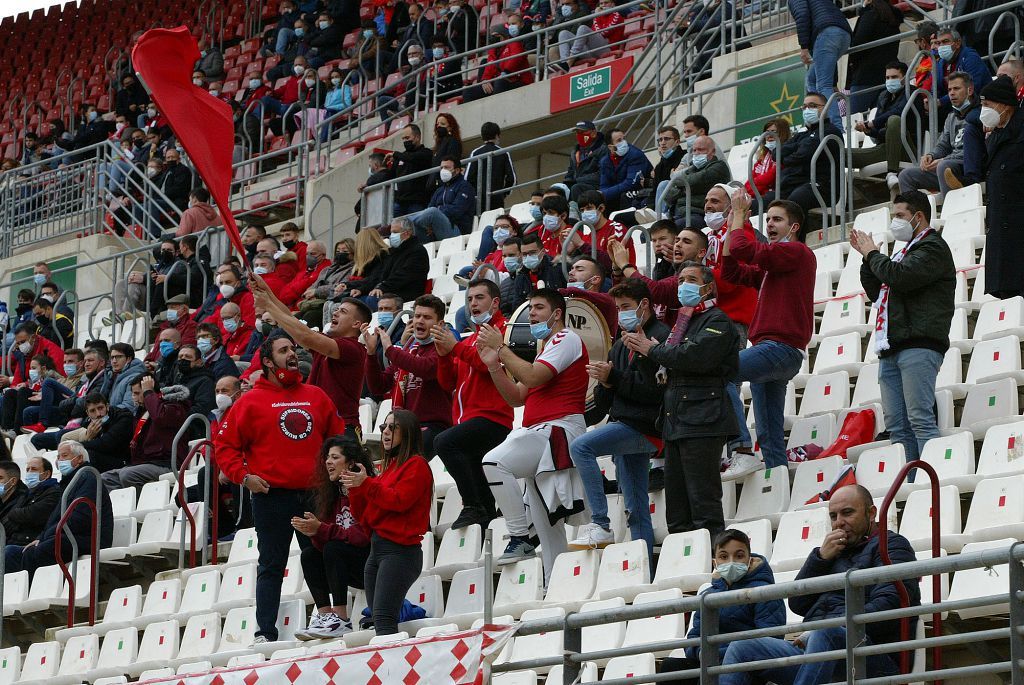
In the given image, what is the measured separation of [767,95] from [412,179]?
126 inches

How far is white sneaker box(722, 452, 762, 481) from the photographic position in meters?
9.59

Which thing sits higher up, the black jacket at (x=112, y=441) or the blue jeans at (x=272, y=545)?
the black jacket at (x=112, y=441)

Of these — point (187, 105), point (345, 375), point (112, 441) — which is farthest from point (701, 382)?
point (112, 441)

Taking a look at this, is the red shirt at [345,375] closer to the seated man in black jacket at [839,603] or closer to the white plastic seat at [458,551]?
the white plastic seat at [458,551]

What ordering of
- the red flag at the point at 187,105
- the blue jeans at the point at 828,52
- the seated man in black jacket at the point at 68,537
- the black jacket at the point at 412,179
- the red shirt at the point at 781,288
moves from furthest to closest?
the black jacket at the point at 412,179, the blue jeans at the point at 828,52, the seated man in black jacket at the point at 68,537, the red flag at the point at 187,105, the red shirt at the point at 781,288

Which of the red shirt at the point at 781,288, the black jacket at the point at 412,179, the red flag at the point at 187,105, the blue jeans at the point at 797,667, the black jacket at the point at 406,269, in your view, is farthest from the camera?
the black jacket at the point at 412,179

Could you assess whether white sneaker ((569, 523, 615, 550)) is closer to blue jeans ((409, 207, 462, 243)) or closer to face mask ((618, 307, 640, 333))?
face mask ((618, 307, 640, 333))

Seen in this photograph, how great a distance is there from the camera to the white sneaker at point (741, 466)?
9.59 m

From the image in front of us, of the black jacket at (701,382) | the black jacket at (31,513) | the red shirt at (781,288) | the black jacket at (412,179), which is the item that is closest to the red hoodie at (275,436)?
the black jacket at (701,382)

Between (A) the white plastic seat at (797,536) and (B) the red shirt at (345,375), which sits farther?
(B) the red shirt at (345,375)

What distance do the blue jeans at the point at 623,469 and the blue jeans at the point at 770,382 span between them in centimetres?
61

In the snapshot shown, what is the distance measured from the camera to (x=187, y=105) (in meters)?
10.9

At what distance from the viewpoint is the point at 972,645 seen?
7312 millimetres

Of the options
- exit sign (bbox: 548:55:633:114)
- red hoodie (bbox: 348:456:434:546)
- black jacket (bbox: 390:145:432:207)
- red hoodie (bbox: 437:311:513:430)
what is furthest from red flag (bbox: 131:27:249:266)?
exit sign (bbox: 548:55:633:114)
